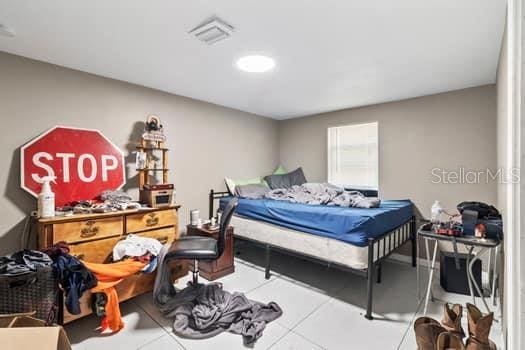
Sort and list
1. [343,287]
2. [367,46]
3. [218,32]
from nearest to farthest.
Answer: [218,32] < [367,46] < [343,287]

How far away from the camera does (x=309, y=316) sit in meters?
2.03

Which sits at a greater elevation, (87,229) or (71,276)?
(87,229)

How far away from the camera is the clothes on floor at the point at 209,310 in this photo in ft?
6.02

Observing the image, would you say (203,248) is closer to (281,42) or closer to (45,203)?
(45,203)

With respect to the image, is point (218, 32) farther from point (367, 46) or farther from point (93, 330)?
point (93, 330)

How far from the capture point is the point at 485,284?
2.54 m

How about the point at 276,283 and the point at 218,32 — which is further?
the point at 276,283

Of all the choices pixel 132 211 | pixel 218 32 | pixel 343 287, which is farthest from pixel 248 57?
pixel 343 287

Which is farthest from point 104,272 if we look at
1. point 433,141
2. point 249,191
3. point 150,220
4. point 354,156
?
point 433,141

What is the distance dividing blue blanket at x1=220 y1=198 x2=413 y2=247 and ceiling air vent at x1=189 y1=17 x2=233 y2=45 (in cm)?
175

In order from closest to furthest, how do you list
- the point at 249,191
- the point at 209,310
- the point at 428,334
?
the point at 428,334 < the point at 209,310 < the point at 249,191

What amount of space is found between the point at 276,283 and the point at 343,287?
0.70m

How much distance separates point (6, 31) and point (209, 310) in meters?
2.61

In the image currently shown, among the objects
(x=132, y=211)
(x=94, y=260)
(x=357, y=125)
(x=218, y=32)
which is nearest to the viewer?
(x=218, y=32)
